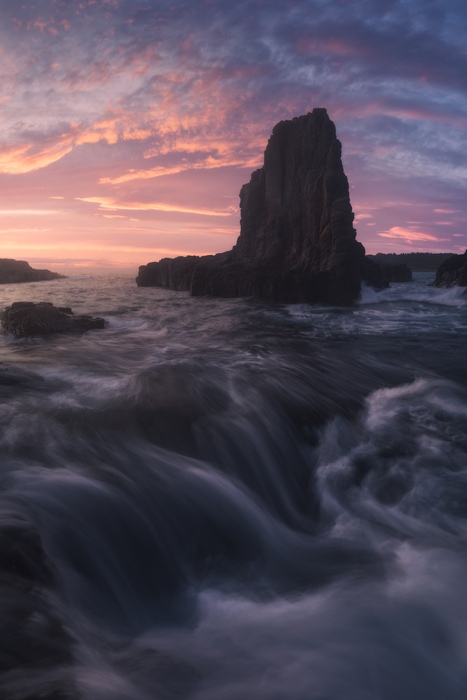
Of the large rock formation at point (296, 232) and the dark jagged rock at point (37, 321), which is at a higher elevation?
the large rock formation at point (296, 232)

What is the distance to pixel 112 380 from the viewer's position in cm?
1023

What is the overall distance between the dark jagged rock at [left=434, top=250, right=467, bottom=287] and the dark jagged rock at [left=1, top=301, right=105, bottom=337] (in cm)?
4644

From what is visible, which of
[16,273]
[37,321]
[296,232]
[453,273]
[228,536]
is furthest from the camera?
[16,273]

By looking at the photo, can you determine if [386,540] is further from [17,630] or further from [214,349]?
[214,349]

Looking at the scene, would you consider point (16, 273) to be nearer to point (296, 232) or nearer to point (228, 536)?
point (296, 232)

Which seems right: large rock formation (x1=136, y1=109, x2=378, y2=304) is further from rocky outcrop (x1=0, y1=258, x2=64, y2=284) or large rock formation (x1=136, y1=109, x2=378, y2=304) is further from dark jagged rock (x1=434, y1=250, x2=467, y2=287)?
rocky outcrop (x1=0, y1=258, x2=64, y2=284)

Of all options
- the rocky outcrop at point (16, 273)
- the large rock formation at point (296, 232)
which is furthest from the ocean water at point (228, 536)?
the rocky outcrop at point (16, 273)

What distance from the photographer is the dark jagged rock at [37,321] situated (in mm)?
15906

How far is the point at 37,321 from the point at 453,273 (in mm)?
53207

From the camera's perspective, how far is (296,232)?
50031 millimetres

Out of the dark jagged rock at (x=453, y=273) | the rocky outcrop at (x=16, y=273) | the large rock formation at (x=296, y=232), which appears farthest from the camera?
the rocky outcrop at (x=16, y=273)

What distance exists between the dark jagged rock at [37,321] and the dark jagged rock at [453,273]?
46442 millimetres

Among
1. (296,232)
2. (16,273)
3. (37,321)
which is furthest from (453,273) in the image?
(16,273)

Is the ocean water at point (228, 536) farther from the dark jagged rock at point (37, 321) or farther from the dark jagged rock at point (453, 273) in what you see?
the dark jagged rock at point (453, 273)
